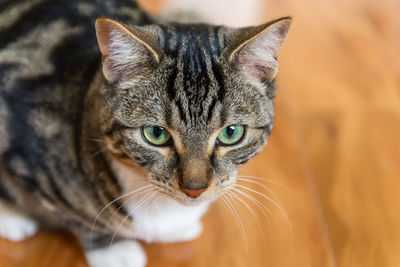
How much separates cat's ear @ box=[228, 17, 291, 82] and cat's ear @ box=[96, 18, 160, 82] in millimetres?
152

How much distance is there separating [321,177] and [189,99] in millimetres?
637

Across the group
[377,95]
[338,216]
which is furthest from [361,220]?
[377,95]

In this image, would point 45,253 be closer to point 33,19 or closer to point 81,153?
point 81,153

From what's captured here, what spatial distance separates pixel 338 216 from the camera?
4.10 ft

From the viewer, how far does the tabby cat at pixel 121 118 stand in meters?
0.87

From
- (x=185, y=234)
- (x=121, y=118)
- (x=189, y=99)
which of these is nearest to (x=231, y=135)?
(x=189, y=99)

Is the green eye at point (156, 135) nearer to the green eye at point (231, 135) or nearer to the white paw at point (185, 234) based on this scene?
the green eye at point (231, 135)

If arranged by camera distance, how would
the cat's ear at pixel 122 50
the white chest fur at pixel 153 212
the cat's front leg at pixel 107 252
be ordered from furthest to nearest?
the cat's front leg at pixel 107 252 → the white chest fur at pixel 153 212 → the cat's ear at pixel 122 50

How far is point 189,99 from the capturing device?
2.83 feet

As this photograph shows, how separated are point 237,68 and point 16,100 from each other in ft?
1.63

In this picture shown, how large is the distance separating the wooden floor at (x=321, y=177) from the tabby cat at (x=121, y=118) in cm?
8

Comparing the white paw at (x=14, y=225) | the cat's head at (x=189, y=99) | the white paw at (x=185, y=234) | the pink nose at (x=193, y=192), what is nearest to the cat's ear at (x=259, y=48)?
the cat's head at (x=189, y=99)

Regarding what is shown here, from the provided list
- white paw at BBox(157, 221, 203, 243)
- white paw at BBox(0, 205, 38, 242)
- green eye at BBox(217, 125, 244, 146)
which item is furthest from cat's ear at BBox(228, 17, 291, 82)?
white paw at BBox(0, 205, 38, 242)

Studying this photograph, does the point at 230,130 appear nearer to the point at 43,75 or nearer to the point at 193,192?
the point at 193,192
